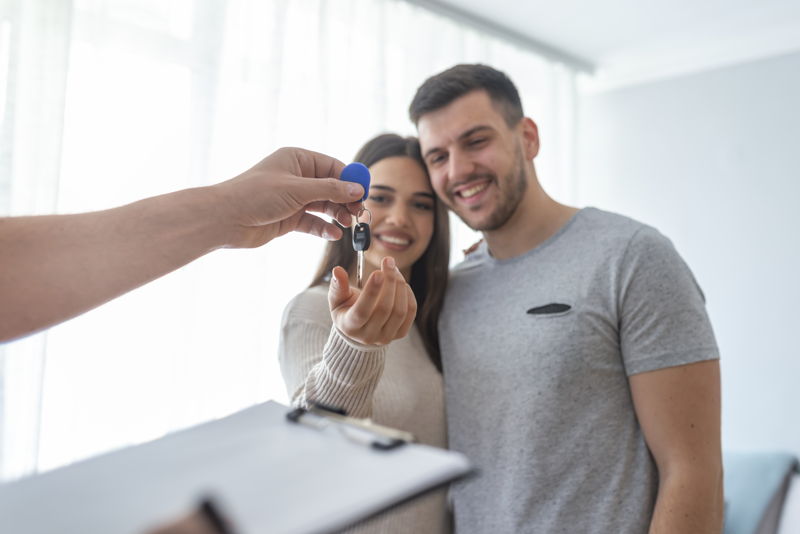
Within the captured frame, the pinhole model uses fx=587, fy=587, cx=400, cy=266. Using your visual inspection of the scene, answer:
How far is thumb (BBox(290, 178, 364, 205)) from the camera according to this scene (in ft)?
2.65

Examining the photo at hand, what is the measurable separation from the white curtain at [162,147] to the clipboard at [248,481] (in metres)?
1.28

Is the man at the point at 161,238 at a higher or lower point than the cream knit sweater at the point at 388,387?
higher

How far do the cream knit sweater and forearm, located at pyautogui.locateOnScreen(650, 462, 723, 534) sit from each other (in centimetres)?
44

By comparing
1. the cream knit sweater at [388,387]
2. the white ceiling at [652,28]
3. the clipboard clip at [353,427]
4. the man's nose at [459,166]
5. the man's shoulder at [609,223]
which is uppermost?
the white ceiling at [652,28]

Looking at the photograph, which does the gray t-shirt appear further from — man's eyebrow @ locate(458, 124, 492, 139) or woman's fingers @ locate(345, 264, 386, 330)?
woman's fingers @ locate(345, 264, 386, 330)

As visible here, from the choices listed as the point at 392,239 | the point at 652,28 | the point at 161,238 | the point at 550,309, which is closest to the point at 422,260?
the point at 392,239

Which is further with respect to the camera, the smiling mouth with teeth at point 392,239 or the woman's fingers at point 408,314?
the smiling mouth with teeth at point 392,239

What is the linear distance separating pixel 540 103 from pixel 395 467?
2955mm

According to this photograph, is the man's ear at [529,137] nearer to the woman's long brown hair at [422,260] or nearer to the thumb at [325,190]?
the woman's long brown hair at [422,260]

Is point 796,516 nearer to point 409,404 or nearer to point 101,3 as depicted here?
point 409,404

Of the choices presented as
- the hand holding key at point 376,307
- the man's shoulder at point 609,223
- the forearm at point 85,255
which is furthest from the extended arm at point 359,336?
the man's shoulder at point 609,223

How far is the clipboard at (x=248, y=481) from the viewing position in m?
0.33

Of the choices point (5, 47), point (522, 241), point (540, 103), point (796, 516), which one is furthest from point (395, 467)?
point (540, 103)

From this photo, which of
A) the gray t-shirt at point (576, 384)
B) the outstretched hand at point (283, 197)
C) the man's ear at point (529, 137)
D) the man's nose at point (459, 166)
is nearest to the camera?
the outstretched hand at point (283, 197)
